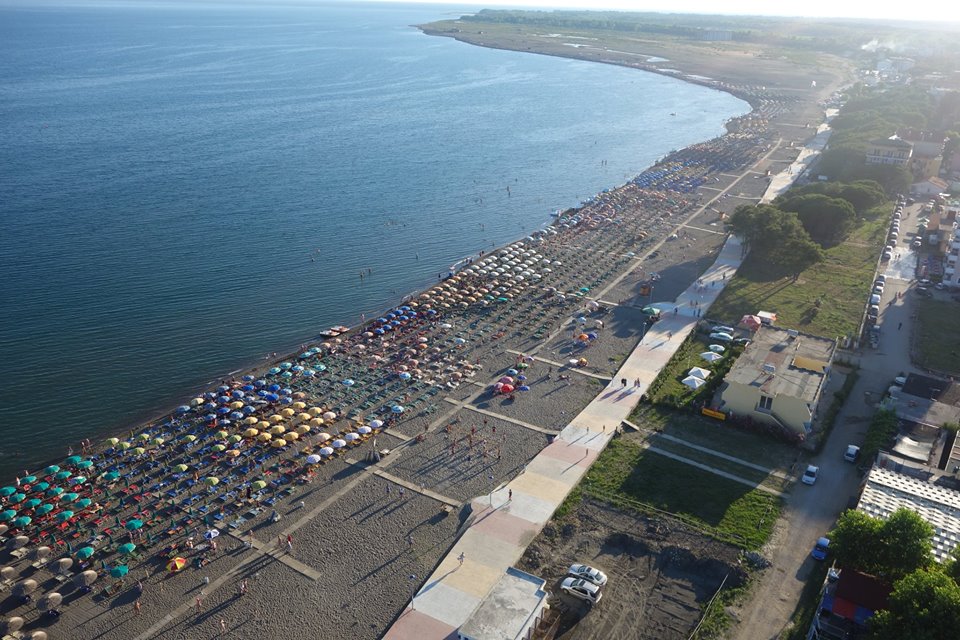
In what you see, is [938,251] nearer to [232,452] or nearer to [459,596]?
[459,596]

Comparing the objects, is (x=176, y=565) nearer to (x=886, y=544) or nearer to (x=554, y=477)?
(x=554, y=477)

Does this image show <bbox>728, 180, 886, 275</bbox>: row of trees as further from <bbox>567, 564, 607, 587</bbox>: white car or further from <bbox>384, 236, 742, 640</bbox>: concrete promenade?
<bbox>567, 564, 607, 587</bbox>: white car

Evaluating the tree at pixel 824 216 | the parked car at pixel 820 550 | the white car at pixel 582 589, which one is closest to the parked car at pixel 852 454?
the parked car at pixel 820 550

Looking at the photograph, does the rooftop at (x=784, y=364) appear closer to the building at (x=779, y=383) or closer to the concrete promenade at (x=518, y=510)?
the building at (x=779, y=383)

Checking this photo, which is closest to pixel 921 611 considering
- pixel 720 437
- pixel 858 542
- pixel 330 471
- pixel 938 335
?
pixel 858 542

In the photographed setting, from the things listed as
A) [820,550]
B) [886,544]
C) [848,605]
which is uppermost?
[886,544]

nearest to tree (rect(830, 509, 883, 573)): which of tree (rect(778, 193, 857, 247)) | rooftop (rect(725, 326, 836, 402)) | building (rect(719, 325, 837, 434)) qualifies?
building (rect(719, 325, 837, 434))

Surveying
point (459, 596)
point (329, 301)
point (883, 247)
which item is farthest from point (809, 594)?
point (883, 247)
